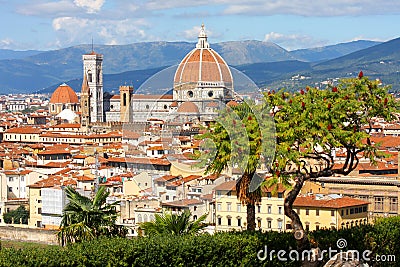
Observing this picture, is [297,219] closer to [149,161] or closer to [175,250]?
[175,250]

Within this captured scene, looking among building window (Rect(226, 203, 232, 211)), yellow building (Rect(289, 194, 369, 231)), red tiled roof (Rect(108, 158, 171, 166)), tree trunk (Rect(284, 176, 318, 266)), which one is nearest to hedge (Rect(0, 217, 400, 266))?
tree trunk (Rect(284, 176, 318, 266))

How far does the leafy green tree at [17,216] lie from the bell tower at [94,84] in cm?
6415

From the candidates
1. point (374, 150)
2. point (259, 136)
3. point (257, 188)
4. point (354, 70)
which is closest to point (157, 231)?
point (257, 188)

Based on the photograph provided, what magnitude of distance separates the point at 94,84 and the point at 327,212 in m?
86.9

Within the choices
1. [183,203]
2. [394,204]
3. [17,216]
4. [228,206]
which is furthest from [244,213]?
[17,216]

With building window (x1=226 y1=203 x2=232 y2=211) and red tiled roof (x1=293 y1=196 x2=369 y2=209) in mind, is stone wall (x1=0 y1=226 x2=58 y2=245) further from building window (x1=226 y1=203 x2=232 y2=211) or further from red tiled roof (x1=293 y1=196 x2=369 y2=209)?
red tiled roof (x1=293 y1=196 x2=369 y2=209)

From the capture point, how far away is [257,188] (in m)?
13.8

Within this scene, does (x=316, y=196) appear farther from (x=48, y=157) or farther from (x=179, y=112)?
(x=48, y=157)

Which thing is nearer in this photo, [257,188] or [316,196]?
[257,188]

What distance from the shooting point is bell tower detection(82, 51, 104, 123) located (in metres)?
107

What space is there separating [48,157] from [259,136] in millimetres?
43320

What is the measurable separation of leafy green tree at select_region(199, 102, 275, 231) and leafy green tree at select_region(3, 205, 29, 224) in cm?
2541

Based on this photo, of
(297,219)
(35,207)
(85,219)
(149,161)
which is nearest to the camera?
(297,219)

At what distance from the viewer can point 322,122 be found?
12219mm
